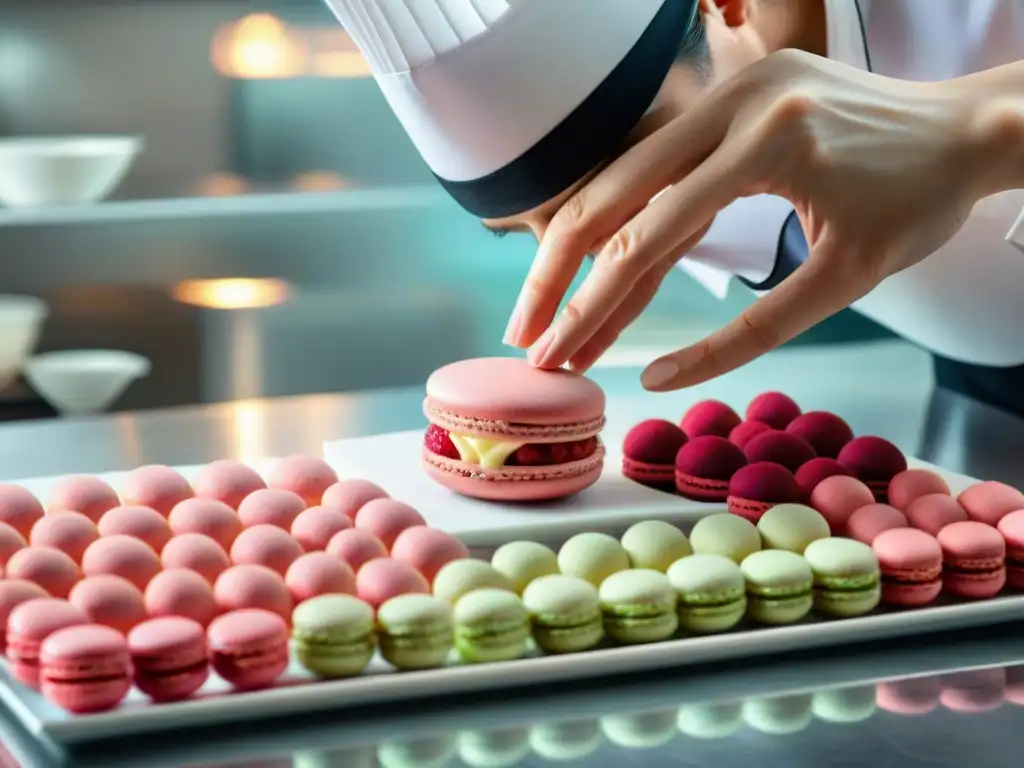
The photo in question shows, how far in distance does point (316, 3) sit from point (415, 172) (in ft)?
1.12

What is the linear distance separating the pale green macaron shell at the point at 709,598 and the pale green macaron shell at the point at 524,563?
66mm

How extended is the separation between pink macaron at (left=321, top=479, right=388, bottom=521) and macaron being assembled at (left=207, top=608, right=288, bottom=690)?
227mm

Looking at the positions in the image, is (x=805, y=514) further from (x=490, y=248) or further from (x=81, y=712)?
(x=490, y=248)

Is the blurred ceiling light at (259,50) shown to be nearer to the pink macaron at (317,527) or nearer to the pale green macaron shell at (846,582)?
the pink macaron at (317,527)

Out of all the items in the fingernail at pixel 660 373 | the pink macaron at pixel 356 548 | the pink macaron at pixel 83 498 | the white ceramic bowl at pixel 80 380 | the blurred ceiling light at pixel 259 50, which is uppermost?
the blurred ceiling light at pixel 259 50

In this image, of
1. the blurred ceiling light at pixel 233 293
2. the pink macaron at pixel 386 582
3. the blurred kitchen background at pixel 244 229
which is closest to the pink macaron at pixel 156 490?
the pink macaron at pixel 386 582

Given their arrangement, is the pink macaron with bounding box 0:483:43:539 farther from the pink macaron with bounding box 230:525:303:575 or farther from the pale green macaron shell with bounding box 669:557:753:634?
the pale green macaron shell with bounding box 669:557:753:634

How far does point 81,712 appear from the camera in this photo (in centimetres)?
62

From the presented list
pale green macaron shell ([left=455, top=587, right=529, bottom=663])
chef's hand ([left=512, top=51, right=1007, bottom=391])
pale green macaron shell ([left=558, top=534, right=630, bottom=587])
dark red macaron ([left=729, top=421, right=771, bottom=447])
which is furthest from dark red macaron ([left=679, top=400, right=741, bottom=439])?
pale green macaron shell ([left=455, top=587, right=529, bottom=663])

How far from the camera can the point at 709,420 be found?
3.70ft

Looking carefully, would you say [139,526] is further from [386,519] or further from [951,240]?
[951,240]

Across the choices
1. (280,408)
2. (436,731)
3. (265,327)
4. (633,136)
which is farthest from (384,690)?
(265,327)

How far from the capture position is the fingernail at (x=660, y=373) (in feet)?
2.94

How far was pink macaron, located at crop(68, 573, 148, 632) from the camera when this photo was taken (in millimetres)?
687
